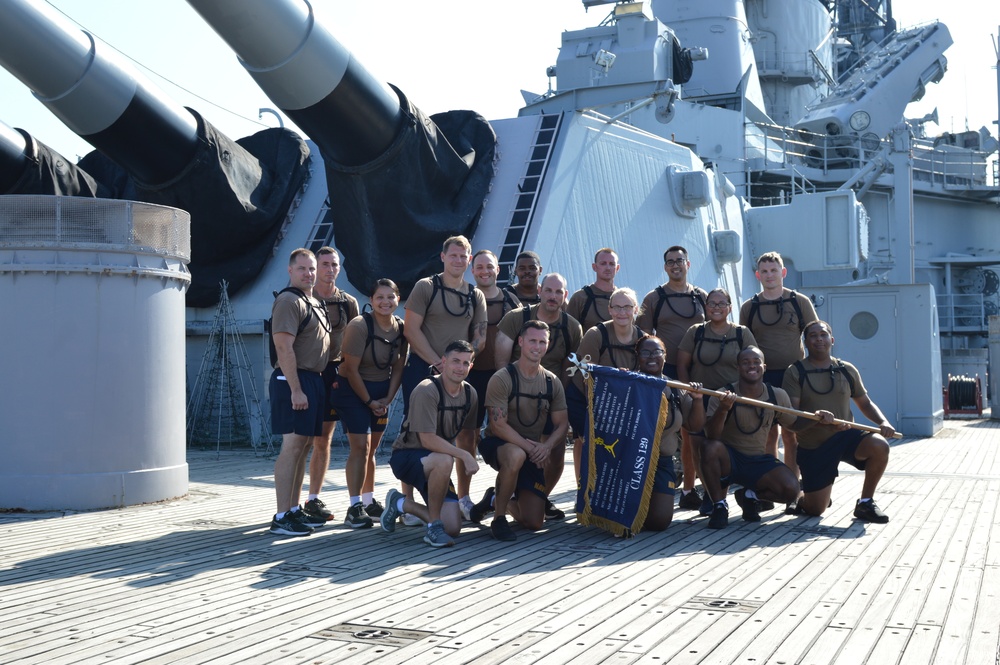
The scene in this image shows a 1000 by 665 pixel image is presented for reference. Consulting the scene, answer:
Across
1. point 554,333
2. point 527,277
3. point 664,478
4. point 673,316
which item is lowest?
point 664,478

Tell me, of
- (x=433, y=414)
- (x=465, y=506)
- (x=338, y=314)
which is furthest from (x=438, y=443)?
(x=338, y=314)

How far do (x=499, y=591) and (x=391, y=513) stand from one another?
161 centimetres

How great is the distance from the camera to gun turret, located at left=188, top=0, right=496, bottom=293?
7.78 m

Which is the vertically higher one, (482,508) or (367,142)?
(367,142)

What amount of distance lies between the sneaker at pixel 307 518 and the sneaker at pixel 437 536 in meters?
0.67

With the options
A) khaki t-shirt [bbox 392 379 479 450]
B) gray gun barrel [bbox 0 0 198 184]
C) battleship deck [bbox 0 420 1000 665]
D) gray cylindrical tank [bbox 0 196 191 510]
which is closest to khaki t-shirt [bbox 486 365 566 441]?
khaki t-shirt [bbox 392 379 479 450]

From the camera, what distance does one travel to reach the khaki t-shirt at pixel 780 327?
6891 millimetres

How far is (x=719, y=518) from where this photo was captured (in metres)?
6.17

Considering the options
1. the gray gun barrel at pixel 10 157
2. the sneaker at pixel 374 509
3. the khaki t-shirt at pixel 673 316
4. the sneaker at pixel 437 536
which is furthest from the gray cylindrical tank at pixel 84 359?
the gray gun barrel at pixel 10 157

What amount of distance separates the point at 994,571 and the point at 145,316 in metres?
4.94

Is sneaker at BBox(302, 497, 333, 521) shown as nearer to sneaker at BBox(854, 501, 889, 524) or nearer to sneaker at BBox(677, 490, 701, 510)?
sneaker at BBox(677, 490, 701, 510)

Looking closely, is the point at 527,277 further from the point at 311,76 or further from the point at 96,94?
the point at 96,94

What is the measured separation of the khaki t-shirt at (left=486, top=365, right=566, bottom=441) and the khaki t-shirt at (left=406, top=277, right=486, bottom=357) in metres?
0.61

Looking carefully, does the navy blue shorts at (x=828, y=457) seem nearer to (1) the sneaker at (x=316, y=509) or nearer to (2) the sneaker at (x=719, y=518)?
(2) the sneaker at (x=719, y=518)
